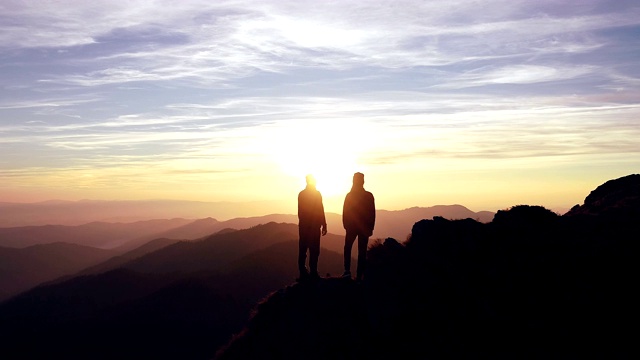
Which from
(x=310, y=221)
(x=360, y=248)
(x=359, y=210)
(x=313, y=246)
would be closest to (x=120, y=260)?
(x=313, y=246)

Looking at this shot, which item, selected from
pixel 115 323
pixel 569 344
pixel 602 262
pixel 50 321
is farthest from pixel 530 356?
pixel 50 321

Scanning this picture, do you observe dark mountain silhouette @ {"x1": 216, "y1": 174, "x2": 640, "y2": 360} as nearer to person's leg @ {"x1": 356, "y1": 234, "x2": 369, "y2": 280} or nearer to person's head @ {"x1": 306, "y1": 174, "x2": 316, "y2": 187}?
person's leg @ {"x1": 356, "y1": 234, "x2": 369, "y2": 280}

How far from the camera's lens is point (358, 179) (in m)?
18.1

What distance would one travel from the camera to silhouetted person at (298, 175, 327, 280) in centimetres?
1841

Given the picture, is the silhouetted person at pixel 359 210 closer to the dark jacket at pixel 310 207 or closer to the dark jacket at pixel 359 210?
the dark jacket at pixel 359 210

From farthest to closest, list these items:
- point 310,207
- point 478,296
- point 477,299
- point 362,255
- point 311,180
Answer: point 362,255 → point 310,207 → point 311,180 → point 478,296 → point 477,299

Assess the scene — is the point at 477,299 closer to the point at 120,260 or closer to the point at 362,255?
the point at 362,255

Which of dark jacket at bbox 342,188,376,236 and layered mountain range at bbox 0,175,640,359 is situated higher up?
dark jacket at bbox 342,188,376,236

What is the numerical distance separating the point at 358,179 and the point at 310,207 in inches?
Result: 79.5

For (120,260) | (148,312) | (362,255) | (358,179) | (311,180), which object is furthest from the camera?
(120,260)

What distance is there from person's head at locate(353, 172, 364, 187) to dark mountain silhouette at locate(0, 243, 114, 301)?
173m

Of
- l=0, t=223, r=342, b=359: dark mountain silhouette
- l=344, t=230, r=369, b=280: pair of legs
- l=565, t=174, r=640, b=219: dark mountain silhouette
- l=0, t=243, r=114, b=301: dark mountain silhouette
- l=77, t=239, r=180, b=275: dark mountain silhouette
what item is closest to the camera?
l=565, t=174, r=640, b=219: dark mountain silhouette

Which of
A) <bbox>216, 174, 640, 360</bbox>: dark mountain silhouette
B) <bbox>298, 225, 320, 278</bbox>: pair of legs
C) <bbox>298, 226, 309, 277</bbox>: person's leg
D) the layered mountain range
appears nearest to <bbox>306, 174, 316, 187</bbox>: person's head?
<bbox>298, 225, 320, 278</bbox>: pair of legs

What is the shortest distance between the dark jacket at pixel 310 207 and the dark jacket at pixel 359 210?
98 cm
